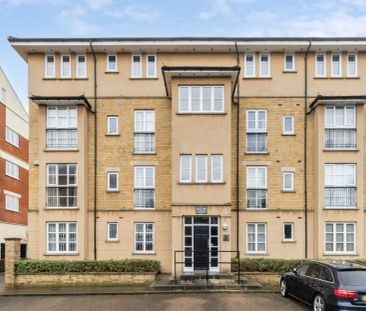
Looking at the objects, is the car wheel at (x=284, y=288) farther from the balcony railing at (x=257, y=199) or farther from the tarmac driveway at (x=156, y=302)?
the balcony railing at (x=257, y=199)

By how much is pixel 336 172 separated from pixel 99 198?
453 inches

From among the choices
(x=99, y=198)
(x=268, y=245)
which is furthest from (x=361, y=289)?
(x=99, y=198)

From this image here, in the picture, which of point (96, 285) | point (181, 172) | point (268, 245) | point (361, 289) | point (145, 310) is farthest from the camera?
point (268, 245)

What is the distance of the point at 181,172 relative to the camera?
17.3m

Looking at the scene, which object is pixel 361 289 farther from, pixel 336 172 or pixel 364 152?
pixel 364 152

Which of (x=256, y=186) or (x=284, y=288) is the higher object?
(x=256, y=186)

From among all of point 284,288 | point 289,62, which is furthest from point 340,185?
point 284,288

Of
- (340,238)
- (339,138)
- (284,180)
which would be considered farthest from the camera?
(284,180)

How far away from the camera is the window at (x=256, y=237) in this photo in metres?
18.5

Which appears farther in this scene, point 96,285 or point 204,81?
point 204,81

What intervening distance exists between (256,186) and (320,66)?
271 inches

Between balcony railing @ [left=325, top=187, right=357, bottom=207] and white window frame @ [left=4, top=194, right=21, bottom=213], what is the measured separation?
24.3m

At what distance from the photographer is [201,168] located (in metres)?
17.2

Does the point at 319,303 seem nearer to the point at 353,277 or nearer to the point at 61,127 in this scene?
the point at 353,277
